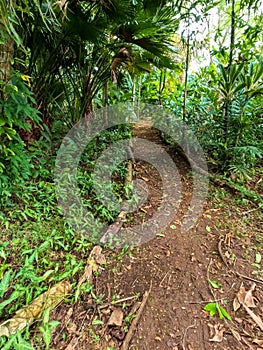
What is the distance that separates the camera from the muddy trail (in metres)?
1.20

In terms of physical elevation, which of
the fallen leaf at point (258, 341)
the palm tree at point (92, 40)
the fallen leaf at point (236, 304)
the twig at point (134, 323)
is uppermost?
the palm tree at point (92, 40)

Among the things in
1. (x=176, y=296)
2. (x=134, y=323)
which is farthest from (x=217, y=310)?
(x=134, y=323)

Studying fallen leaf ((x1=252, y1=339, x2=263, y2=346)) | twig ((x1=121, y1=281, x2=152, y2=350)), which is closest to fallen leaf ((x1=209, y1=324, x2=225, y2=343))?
fallen leaf ((x1=252, y1=339, x2=263, y2=346))

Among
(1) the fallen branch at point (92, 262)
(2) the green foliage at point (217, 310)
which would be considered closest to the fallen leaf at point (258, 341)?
(2) the green foliage at point (217, 310)

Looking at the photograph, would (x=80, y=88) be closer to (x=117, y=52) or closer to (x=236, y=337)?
(x=117, y=52)

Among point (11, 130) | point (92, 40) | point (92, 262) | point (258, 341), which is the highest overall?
point (92, 40)

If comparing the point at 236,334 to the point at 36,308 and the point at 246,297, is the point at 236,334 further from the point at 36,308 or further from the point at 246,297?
the point at 36,308

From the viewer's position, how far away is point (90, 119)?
10.2 feet

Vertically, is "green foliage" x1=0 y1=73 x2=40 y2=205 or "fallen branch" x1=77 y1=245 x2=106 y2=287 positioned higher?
"green foliage" x1=0 y1=73 x2=40 y2=205

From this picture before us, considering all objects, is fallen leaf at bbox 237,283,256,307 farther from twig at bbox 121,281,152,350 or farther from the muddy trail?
twig at bbox 121,281,152,350

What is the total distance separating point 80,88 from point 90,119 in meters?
0.40

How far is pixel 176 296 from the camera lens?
1.42 m

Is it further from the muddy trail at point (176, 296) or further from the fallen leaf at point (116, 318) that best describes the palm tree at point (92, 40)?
the fallen leaf at point (116, 318)

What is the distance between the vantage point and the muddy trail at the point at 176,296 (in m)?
1.20
